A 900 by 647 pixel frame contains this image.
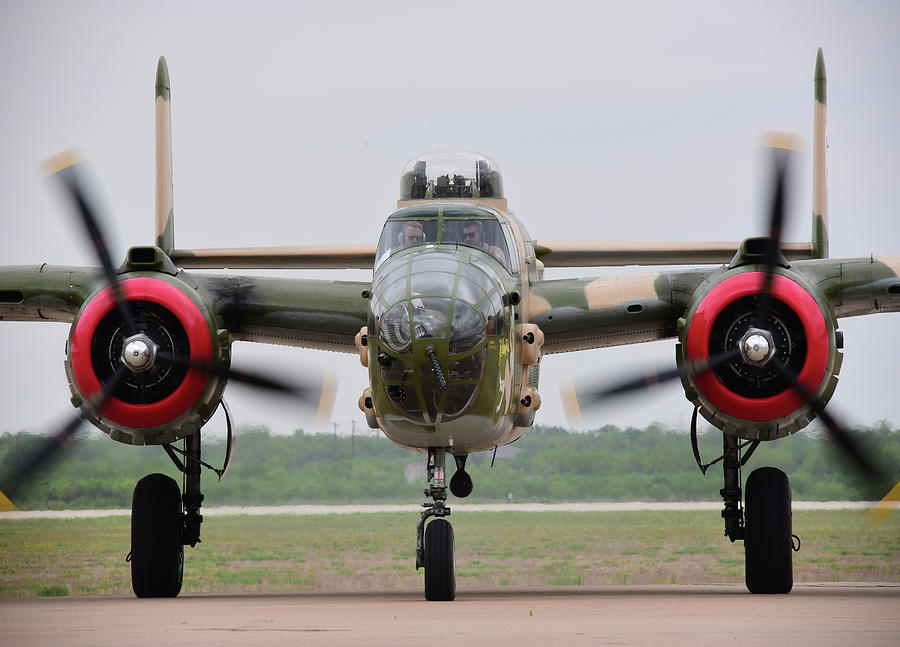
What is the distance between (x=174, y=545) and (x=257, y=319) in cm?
270

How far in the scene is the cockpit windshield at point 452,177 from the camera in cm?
1741

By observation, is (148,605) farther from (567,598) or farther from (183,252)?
(183,252)

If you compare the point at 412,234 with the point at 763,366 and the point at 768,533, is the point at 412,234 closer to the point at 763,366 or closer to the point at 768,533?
the point at 763,366

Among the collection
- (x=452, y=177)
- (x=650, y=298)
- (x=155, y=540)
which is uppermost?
(x=452, y=177)

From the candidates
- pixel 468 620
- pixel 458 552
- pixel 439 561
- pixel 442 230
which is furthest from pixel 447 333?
pixel 458 552

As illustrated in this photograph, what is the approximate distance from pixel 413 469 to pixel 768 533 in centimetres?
1905

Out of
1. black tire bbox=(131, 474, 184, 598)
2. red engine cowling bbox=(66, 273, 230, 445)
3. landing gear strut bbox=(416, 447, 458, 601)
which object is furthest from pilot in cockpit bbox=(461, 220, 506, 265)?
black tire bbox=(131, 474, 184, 598)

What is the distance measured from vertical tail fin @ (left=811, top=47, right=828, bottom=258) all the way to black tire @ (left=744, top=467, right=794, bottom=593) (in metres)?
3.46

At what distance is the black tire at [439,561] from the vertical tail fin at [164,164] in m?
6.31

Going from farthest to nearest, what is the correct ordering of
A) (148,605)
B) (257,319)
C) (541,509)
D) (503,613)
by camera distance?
(541,509), (257,319), (148,605), (503,613)

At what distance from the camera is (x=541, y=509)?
36.8 metres

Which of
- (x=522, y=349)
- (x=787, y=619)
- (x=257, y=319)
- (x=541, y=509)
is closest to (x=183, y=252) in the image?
(x=257, y=319)

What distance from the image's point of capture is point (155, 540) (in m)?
16.5

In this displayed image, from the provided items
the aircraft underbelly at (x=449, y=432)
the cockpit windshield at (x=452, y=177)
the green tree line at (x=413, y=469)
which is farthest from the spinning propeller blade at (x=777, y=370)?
the green tree line at (x=413, y=469)
